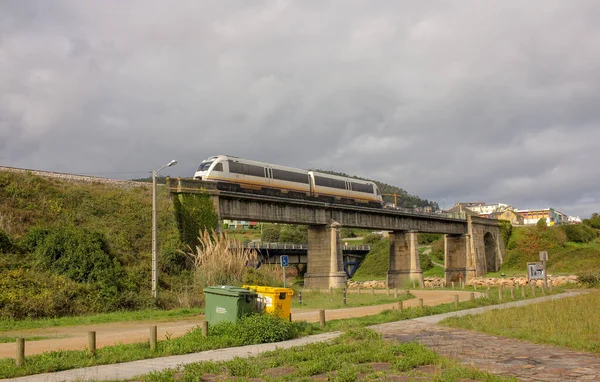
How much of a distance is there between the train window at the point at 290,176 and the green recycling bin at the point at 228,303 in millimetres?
26449

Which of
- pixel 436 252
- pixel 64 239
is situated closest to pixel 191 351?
pixel 64 239

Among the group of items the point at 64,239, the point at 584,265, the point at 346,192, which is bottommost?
the point at 584,265

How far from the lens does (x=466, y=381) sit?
857 centimetres

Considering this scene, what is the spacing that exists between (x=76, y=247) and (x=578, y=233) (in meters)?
73.8

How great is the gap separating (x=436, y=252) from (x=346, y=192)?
1635 inches

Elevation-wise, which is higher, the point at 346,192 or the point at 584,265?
the point at 346,192

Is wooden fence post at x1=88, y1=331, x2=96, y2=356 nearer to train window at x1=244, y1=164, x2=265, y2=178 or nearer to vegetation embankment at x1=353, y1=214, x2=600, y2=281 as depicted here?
train window at x1=244, y1=164, x2=265, y2=178

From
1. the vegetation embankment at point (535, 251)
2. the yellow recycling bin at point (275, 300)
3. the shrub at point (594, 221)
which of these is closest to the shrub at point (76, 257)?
the yellow recycling bin at point (275, 300)

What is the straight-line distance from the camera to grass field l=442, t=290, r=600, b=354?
1329 centimetres

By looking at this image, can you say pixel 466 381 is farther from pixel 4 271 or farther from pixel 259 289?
pixel 4 271

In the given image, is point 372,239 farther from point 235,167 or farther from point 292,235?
point 235,167

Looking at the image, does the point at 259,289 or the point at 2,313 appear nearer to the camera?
the point at 259,289

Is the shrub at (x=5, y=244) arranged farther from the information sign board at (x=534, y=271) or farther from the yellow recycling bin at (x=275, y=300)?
the information sign board at (x=534, y=271)

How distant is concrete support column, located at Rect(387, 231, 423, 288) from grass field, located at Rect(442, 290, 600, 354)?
109 feet
